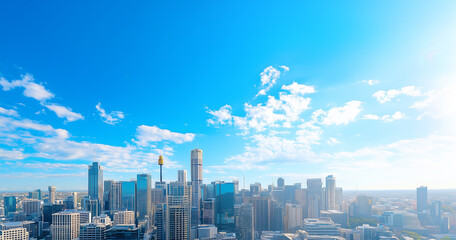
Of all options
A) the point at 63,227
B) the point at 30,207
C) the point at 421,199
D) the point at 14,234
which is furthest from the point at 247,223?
the point at 30,207

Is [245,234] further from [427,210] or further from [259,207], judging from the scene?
[427,210]

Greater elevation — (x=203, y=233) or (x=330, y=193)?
(x=330, y=193)

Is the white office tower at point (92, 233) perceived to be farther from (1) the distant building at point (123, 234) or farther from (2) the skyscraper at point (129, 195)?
(2) the skyscraper at point (129, 195)

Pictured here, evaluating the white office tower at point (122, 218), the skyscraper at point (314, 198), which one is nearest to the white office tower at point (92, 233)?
the white office tower at point (122, 218)

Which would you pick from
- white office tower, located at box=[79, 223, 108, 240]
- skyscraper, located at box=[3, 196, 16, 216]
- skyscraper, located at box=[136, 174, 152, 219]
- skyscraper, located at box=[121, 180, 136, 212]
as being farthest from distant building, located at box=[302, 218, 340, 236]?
skyscraper, located at box=[3, 196, 16, 216]

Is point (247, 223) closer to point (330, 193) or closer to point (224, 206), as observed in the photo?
point (224, 206)

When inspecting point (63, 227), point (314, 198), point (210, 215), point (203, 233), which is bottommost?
point (210, 215)

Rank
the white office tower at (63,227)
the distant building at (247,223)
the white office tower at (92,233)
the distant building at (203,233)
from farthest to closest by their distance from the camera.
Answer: the distant building at (247,223), the distant building at (203,233), the white office tower at (63,227), the white office tower at (92,233)
